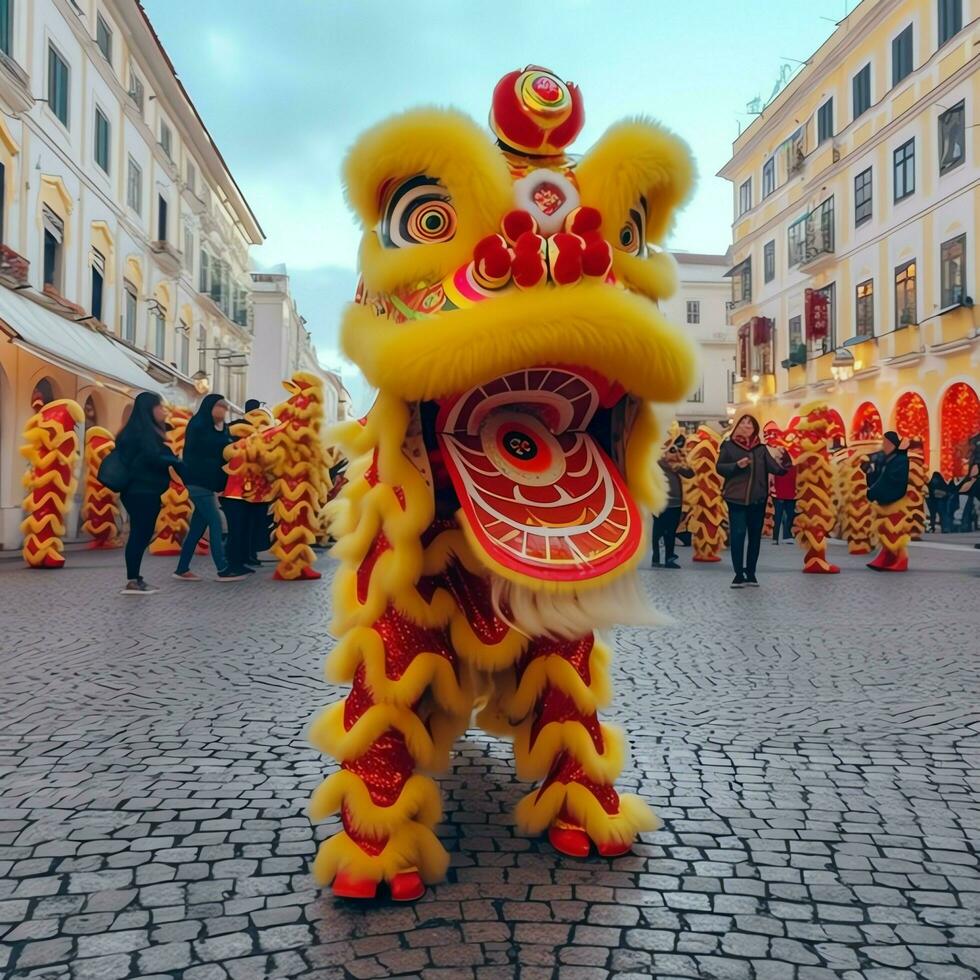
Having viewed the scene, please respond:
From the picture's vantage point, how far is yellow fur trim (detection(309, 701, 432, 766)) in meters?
2.30

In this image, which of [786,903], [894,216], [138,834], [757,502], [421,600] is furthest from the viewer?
[894,216]

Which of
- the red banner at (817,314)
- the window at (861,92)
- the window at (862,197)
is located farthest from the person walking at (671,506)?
the window at (861,92)

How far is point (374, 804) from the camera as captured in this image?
2266mm

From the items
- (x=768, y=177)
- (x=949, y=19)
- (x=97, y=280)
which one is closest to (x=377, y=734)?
(x=97, y=280)

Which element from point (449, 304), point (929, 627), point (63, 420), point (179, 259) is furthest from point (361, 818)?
point (179, 259)

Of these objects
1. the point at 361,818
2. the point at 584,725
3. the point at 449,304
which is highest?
the point at 449,304

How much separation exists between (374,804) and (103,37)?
2247 cm

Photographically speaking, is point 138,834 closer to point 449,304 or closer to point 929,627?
point 449,304

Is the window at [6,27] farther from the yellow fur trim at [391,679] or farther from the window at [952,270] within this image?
the window at [952,270]

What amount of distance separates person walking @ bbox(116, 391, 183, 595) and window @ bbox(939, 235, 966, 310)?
19.5m

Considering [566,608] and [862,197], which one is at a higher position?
[862,197]

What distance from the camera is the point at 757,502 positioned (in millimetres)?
8984

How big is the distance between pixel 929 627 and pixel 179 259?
944 inches

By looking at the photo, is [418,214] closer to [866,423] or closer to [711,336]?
[866,423]
